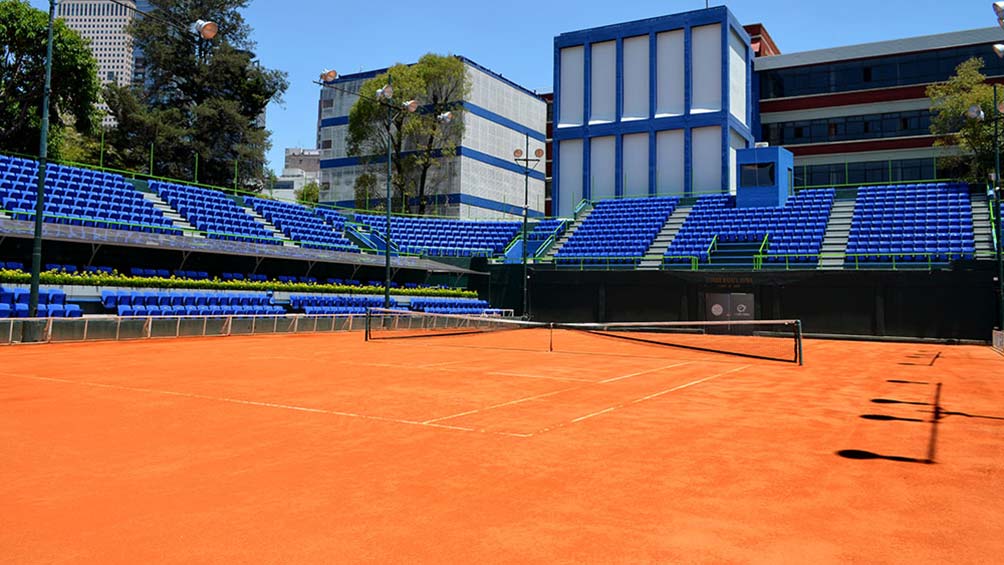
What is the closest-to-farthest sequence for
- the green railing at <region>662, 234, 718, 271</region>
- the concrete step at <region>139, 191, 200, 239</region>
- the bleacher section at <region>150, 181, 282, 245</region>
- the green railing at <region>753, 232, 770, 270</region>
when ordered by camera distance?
the concrete step at <region>139, 191, 200, 239</region>, the green railing at <region>753, 232, 770, 270</region>, the bleacher section at <region>150, 181, 282, 245</region>, the green railing at <region>662, 234, 718, 271</region>

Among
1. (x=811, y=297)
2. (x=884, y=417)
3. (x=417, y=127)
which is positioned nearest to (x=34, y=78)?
(x=417, y=127)

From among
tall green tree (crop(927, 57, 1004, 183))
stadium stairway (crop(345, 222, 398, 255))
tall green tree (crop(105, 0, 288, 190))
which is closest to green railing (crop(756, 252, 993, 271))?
tall green tree (crop(927, 57, 1004, 183))

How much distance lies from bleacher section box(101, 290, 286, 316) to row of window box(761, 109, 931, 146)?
54847 mm

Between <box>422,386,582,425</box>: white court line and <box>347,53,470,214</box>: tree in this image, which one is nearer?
<box>422,386,582,425</box>: white court line

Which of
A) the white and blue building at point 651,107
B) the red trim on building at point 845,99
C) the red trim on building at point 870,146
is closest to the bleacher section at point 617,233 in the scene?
the white and blue building at point 651,107

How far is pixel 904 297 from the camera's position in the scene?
33.9 m

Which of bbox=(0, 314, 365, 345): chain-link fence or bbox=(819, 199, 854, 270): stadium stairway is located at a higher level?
bbox=(819, 199, 854, 270): stadium stairway

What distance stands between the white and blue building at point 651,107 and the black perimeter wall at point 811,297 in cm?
1562

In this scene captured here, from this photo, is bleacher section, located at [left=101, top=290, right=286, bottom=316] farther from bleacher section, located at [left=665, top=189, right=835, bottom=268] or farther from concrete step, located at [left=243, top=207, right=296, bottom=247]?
bleacher section, located at [left=665, top=189, right=835, bottom=268]

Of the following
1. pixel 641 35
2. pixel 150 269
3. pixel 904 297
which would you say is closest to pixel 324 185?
pixel 641 35

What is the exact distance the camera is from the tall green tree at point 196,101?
6250 centimetres

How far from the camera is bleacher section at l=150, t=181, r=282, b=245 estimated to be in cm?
3866

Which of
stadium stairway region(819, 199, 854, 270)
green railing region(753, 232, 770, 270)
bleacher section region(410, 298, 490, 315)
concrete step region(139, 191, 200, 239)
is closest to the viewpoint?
concrete step region(139, 191, 200, 239)

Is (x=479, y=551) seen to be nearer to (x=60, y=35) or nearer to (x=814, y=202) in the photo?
(x=814, y=202)
